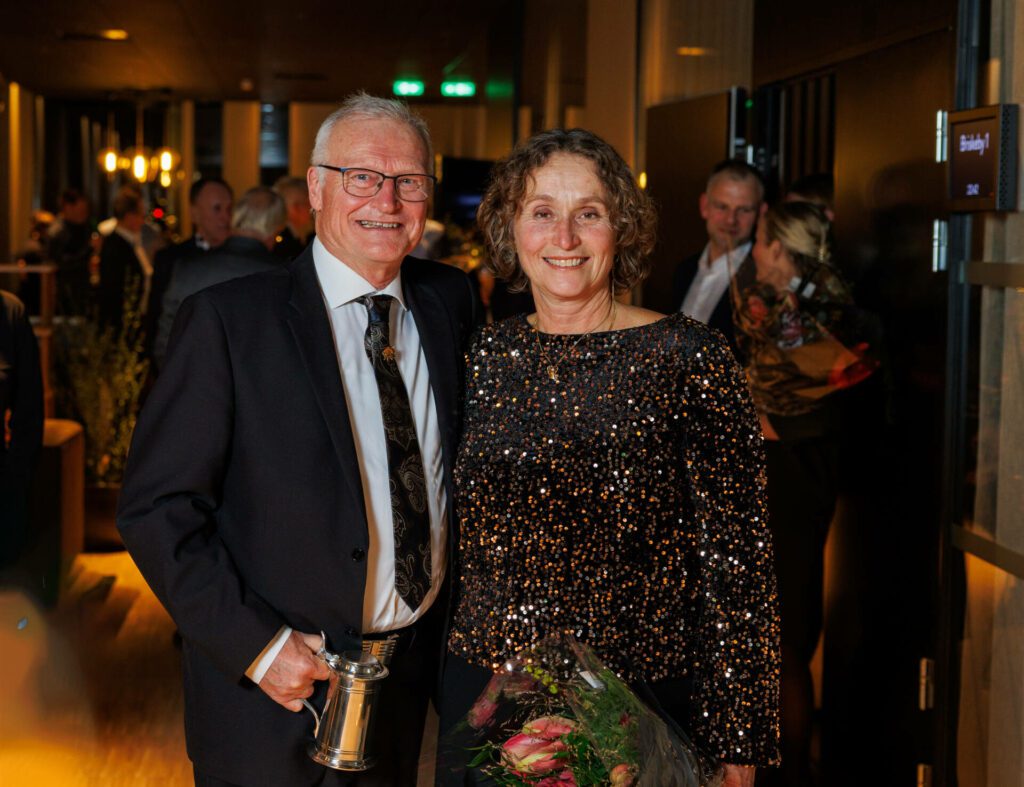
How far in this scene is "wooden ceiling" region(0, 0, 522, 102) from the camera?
11508 mm

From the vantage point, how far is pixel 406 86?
16.5m

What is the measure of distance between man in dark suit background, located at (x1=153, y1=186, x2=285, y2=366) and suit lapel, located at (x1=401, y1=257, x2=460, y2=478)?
8.94 ft

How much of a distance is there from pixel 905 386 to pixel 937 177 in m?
0.62

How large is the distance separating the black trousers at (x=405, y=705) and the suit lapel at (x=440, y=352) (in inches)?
12.8

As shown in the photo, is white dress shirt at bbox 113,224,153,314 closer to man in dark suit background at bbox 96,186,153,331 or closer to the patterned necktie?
man in dark suit background at bbox 96,186,153,331

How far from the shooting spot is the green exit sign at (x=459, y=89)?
620 inches

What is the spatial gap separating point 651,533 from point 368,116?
0.93 metres

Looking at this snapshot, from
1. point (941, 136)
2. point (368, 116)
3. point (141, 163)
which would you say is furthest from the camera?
point (141, 163)

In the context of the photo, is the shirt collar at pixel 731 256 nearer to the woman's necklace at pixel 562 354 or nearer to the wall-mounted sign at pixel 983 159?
the wall-mounted sign at pixel 983 159

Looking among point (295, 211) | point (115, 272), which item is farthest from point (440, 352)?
point (115, 272)

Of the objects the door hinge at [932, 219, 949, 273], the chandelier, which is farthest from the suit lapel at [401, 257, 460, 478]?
the chandelier

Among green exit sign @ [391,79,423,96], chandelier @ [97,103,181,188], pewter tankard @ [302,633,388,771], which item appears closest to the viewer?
pewter tankard @ [302,633,388,771]

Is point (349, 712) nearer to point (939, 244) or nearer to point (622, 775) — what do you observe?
point (622, 775)

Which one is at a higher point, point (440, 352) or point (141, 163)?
point (141, 163)
